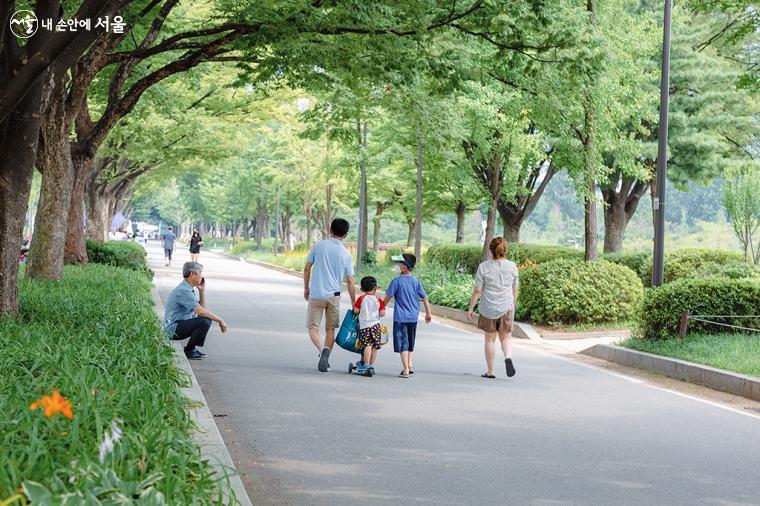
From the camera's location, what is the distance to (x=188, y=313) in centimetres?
1233

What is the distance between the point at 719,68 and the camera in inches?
1405

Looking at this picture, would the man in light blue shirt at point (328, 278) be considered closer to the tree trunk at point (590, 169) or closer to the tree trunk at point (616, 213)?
the tree trunk at point (590, 169)

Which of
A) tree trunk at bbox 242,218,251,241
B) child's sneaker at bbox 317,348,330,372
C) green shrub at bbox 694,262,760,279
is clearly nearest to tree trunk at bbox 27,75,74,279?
child's sneaker at bbox 317,348,330,372

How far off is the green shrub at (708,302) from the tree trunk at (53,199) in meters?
10.9

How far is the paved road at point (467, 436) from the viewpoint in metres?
6.38

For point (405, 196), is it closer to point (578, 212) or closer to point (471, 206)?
point (471, 206)

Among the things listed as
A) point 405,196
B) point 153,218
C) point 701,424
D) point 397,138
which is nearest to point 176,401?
point 701,424

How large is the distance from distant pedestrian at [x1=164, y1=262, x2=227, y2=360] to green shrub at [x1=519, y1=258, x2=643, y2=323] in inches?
326

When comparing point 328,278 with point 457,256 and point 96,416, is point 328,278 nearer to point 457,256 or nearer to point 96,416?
point 96,416

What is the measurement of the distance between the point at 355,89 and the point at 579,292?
6326mm

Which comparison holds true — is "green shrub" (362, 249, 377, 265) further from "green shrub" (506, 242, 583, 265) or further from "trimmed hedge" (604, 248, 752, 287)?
"trimmed hedge" (604, 248, 752, 287)

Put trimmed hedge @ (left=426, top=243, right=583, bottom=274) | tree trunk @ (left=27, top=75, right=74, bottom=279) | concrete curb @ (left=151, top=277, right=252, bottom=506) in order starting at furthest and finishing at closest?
trimmed hedge @ (left=426, top=243, right=583, bottom=274), tree trunk @ (left=27, top=75, right=74, bottom=279), concrete curb @ (left=151, top=277, right=252, bottom=506)

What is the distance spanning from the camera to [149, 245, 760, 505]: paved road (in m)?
6.38

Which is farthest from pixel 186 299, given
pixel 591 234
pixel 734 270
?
pixel 734 270
